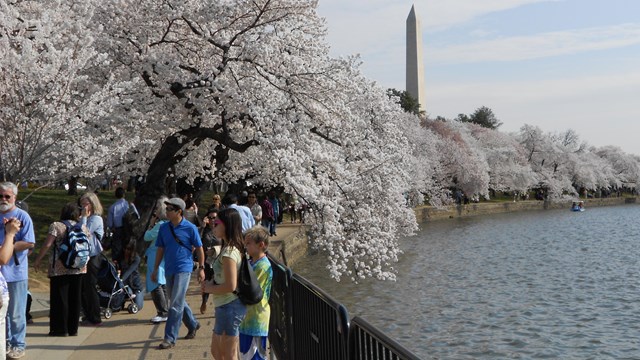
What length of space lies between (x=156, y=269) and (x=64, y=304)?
52.8 inches

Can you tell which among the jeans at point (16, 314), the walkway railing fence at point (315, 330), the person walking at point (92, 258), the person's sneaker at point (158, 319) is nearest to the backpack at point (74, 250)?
the person walking at point (92, 258)

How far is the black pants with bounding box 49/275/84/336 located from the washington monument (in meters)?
70.6

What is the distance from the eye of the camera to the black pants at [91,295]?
912cm

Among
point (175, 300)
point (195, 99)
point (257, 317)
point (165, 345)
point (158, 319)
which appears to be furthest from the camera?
point (195, 99)

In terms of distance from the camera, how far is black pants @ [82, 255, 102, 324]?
29.9 feet

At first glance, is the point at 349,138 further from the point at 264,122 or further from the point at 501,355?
the point at 501,355

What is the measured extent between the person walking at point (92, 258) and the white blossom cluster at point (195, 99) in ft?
7.51

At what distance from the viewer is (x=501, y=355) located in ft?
45.5

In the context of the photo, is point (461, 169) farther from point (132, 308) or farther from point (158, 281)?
point (158, 281)

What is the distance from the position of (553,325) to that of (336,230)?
6365 mm

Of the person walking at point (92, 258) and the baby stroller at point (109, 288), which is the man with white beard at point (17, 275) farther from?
the baby stroller at point (109, 288)

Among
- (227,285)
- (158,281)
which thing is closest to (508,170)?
(158,281)

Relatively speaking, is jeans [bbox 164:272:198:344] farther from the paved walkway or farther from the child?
the child

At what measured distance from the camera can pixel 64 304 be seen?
8289 millimetres
